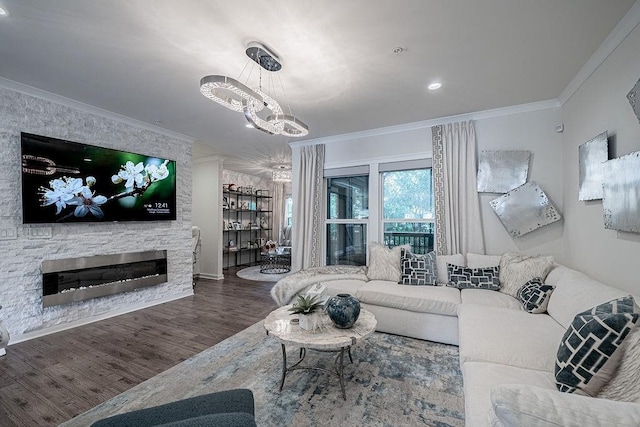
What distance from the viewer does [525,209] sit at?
3273 mm

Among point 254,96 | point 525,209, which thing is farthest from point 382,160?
point 254,96

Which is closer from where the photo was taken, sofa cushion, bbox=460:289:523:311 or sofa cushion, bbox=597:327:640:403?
sofa cushion, bbox=597:327:640:403

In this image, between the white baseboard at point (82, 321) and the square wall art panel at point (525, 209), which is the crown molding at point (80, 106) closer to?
the white baseboard at point (82, 321)

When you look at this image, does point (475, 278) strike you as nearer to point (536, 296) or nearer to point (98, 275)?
point (536, 296)

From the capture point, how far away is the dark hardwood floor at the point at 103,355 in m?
1.90

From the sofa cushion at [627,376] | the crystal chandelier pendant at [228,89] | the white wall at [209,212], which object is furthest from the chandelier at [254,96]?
the white wall at [209,212]

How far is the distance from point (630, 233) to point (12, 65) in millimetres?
5348

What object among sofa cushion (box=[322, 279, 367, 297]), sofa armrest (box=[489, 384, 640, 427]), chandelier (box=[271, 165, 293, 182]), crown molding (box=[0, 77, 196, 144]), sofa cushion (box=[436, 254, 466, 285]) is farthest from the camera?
chandelier (box=[271, 165, 293, 182])

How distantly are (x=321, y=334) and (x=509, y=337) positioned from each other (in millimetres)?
1302

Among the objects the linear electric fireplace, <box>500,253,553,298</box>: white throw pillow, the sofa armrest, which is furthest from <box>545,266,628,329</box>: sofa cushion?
the linear electric fireplace

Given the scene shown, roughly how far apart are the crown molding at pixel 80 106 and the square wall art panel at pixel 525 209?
4.94 m

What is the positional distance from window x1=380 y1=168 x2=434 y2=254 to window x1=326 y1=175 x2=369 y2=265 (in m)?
0.35

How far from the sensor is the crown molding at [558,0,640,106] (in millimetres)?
1812

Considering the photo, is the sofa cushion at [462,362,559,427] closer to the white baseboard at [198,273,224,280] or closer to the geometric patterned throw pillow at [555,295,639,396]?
the geometric patterned throw pillow at [555,295,639,396]
